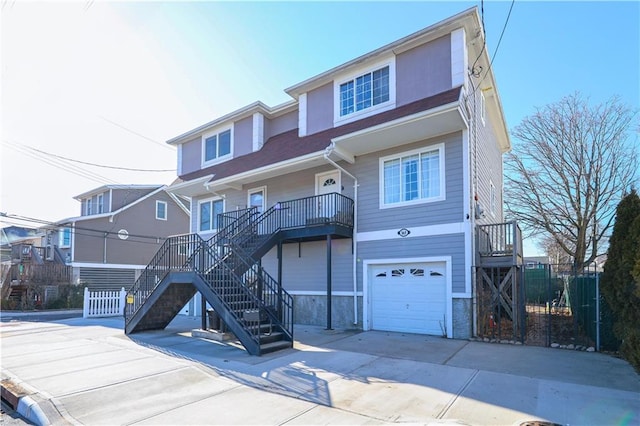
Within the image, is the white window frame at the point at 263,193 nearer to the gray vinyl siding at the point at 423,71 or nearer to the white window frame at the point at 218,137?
the white window frame at the point at 218,137

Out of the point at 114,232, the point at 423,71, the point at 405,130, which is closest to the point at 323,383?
the point at 405,130

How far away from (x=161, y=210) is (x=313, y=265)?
19.4 meters

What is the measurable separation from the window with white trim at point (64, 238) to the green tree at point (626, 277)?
92.6 ft

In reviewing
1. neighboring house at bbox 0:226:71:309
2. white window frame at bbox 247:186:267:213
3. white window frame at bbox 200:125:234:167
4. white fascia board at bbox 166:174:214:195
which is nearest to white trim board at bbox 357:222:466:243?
white window frame at bbox 247:186:267:213

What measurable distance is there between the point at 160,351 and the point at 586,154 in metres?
20.4

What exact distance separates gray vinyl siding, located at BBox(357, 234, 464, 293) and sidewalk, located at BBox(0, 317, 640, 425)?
6.00 ft

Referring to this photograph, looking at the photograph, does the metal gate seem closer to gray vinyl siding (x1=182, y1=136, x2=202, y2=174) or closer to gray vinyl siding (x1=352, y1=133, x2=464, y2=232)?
gray vinyl siding (x1=352, y1=133, x2=464, y2=232)

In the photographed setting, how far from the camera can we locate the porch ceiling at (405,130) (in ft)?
→ 32.2

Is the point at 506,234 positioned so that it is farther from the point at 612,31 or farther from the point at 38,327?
the point at 38,327

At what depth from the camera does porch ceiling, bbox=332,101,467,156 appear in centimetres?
980

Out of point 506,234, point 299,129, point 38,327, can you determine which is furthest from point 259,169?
point 38,327

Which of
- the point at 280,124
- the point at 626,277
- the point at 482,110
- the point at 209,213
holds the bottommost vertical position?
the point at 626,277

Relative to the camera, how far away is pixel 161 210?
28.5 meters

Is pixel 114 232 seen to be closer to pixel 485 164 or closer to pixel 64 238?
pixel 64 238
